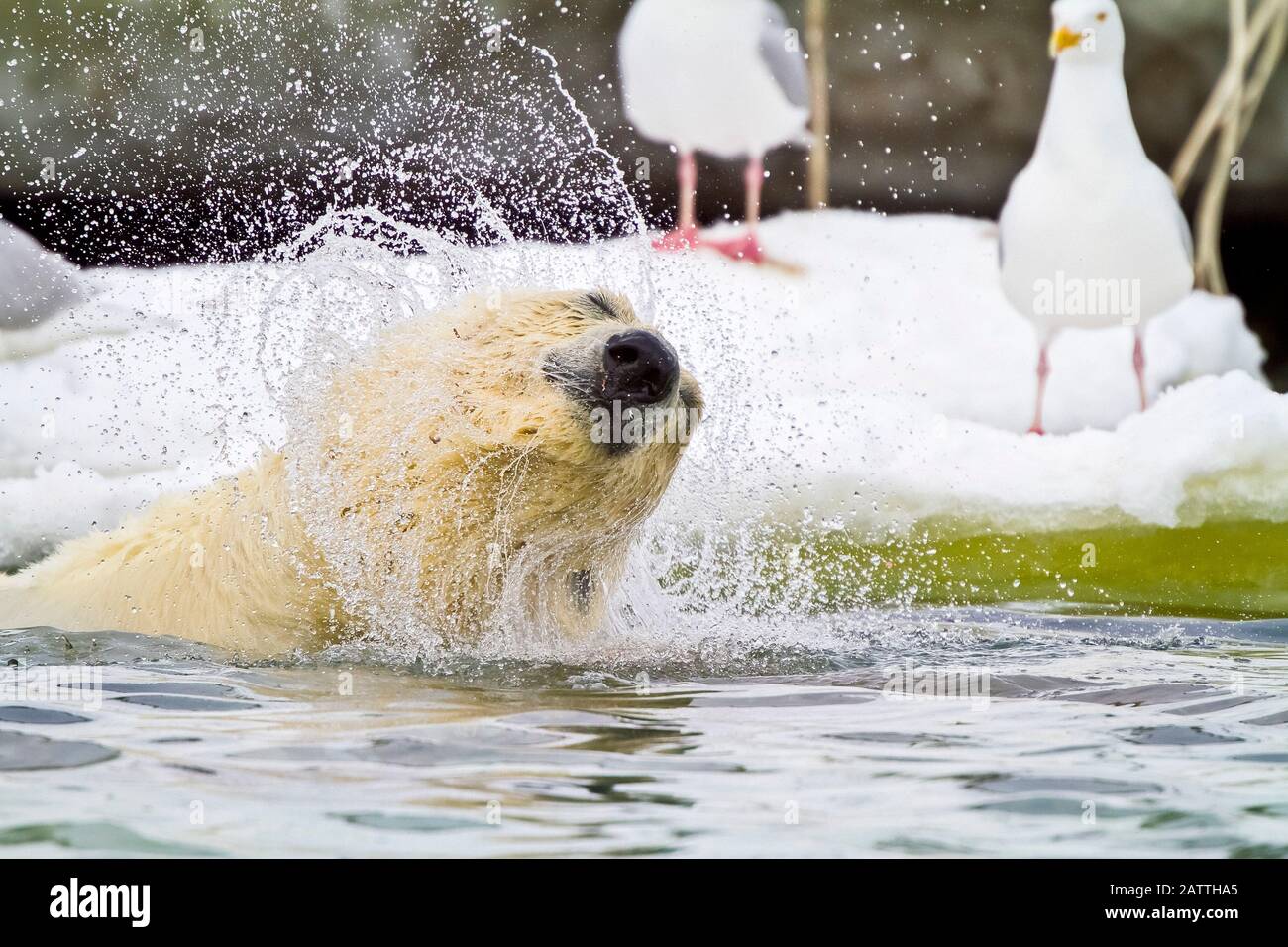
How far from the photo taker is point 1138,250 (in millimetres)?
8234

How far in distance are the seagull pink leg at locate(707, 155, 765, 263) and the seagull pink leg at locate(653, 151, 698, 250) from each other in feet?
0.78

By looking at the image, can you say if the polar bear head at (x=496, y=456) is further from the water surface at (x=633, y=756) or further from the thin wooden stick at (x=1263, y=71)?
the thin wooden stick at (x=1263, y=71)

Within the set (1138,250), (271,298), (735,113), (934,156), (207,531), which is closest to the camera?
(207,531)

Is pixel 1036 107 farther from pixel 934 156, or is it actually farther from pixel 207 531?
pixel 207 531

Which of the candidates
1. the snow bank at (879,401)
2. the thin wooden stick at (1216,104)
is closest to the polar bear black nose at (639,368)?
the snow bank at (879,401)

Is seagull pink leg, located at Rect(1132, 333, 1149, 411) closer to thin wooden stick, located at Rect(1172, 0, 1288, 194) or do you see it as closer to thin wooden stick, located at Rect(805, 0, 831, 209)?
thin wooden stick, located at Rect(1172, 0, 1288, 194)

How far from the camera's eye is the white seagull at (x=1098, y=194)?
8070 mm

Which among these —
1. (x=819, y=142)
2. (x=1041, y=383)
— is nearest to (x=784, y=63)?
(x=819, y=142)

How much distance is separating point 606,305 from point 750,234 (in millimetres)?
4877

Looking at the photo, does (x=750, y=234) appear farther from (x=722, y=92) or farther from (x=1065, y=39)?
(x=1065, y=39)

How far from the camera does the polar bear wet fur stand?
373 centimetres

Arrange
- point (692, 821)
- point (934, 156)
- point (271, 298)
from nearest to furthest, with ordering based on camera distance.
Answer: point (692, 821) → point (271, 298) → point (934, 156)

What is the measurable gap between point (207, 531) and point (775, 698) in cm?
189
